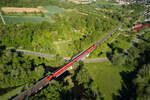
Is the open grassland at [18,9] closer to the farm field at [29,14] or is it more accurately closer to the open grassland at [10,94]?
the farm field at [29,14]

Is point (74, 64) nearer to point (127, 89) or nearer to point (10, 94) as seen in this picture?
point (127, 89)

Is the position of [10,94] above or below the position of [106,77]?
below

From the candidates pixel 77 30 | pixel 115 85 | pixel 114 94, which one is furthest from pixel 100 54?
pixel 77 30

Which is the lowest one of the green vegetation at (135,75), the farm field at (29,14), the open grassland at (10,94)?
the open grassland at (10,94)

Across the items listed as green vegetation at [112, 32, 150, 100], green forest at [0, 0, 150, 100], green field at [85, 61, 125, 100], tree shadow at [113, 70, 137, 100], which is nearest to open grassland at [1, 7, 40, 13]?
green forest at [0, 0, 150, 100]

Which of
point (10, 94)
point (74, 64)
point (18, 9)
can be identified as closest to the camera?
point (10, 94)

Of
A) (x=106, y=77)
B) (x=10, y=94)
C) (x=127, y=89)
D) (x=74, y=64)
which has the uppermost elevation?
(x=74, y=64)

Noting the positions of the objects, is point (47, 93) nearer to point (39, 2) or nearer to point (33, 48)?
point (33, 48)

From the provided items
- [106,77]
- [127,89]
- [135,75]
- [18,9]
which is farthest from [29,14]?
[127,89]

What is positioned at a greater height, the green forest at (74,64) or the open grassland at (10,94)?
the green forest at (74,64)

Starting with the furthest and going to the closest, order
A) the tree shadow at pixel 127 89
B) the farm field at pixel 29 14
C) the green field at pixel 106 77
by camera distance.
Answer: the farm field at pixel 29 14, the green field at pixel 106 77, the tree shadow at pixel 127 89

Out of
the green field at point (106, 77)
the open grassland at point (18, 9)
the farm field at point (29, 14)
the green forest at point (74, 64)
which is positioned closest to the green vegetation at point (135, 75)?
the green forest at point (74, 64)
